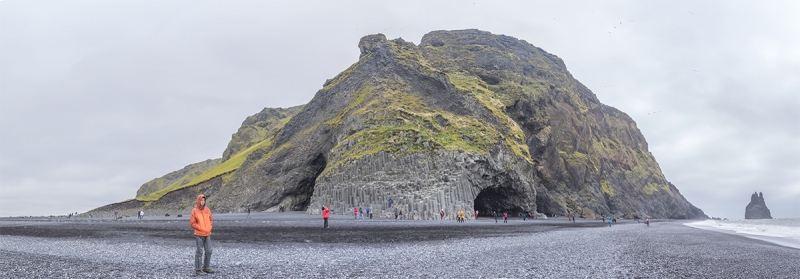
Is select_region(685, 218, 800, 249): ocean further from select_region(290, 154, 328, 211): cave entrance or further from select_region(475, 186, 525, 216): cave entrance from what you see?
select_region(290, 154, 328, 211): cave entrance

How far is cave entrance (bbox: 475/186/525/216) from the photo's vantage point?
237 feet

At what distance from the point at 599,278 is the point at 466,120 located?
6186 cm

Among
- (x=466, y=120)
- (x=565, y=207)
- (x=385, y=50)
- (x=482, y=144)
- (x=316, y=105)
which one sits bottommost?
(x=565, y=207)

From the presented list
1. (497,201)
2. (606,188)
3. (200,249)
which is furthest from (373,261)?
(606,188)

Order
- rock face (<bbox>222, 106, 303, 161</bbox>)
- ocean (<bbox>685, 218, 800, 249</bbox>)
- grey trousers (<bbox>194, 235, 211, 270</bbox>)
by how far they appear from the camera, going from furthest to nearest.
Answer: rock face (<bbox>222, 106, 303, 161</bbox>)
ocean (<bbox>685, 218, 800, 249</bbox>)
grey trousers (<bbox>194, 235, 211, 270</bbox>)

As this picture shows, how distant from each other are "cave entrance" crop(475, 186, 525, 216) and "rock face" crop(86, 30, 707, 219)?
281mm

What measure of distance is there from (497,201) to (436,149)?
21932 millimetres

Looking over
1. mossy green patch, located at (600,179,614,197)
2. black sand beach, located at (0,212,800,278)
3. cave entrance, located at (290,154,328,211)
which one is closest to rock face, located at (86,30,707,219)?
cave entrance, located at (290,154,328,211)

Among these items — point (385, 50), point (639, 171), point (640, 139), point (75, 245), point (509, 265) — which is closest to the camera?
point (509, 265)

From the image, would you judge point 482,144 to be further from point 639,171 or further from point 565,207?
point 639,171

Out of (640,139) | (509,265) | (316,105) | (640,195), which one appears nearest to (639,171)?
(640,195)

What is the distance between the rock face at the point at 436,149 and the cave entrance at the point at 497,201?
0.28 meters

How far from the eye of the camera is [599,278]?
41.7ft

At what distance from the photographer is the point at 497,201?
75375mm
